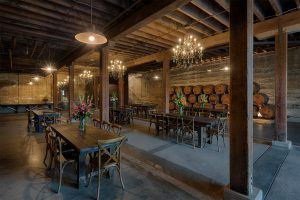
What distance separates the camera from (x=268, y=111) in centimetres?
759

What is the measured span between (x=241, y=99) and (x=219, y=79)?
7.96 meters

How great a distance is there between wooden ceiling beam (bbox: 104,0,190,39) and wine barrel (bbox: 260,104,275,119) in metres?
7.02

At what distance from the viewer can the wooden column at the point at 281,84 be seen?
14.3 ft

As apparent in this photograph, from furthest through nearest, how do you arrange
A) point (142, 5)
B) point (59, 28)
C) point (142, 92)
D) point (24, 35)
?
point (142, 92) → point (24, 35) → point (59, 28) → point (142, 5)

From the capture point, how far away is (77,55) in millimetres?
6668

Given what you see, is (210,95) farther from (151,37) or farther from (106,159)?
(106,159)

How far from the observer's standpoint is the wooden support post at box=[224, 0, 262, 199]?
208 centimetres

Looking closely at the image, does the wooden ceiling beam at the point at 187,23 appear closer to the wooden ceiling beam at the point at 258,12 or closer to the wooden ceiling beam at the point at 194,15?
the wooden ceiling beam at the point at 194,15

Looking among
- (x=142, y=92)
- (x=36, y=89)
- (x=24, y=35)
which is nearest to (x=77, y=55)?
(x=24, y=35)

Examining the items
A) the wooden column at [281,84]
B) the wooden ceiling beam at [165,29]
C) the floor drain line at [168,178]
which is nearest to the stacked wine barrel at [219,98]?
the wooden column at [281,84]

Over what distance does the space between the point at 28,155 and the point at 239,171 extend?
4.49 meters

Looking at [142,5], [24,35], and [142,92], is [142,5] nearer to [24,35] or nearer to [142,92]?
[24,35]

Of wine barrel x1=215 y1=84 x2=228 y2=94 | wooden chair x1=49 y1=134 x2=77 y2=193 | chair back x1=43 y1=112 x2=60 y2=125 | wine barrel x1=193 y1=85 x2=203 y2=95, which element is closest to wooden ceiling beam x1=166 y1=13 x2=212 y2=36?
wooden chair x1=49 y1=134 x2=77 y2=193

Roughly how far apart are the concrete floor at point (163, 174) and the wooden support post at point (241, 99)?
1.54 feet
